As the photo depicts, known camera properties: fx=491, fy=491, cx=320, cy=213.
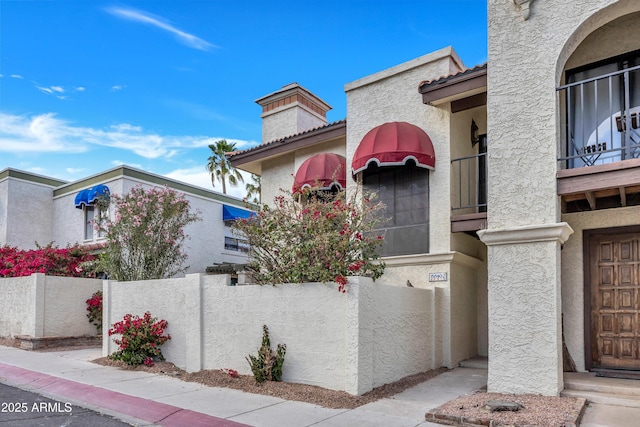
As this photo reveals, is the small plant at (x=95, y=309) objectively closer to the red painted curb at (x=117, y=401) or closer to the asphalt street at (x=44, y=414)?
the red painted curb at (x=117, y=401)

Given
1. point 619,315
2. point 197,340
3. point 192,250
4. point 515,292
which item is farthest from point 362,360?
point 192,250

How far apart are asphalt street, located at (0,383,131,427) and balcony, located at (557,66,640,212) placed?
7799mm

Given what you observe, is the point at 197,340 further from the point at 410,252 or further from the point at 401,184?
the point at 401,184

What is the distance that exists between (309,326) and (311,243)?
4.69ft

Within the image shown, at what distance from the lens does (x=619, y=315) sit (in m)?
8.76

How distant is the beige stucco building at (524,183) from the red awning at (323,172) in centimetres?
39

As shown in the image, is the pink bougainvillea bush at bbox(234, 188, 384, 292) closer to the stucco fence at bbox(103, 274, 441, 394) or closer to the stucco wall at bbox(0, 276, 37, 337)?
the stucco fence at bbox(103, 274, 441, 394)

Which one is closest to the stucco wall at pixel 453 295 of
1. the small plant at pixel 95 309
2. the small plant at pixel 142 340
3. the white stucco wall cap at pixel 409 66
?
the white stucco wall cap at pixel 409 66

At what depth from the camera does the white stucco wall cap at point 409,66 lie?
11492mm

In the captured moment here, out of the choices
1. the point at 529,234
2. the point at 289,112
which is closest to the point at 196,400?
the point at 529,234

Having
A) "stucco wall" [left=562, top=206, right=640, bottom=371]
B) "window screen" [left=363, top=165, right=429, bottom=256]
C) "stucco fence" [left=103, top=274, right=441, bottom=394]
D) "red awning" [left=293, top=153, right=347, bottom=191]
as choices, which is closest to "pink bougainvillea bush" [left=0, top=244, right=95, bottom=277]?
"stucco fence" [left=103, top=274, right=441, bottom=394]

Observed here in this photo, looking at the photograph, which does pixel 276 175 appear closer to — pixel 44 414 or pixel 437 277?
pixel 437 277

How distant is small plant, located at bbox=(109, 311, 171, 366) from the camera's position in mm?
10836

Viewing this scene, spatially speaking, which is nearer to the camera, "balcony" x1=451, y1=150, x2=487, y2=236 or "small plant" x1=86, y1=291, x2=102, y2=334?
"balcony" x1=451, y1=150, x2=487, y2=236
